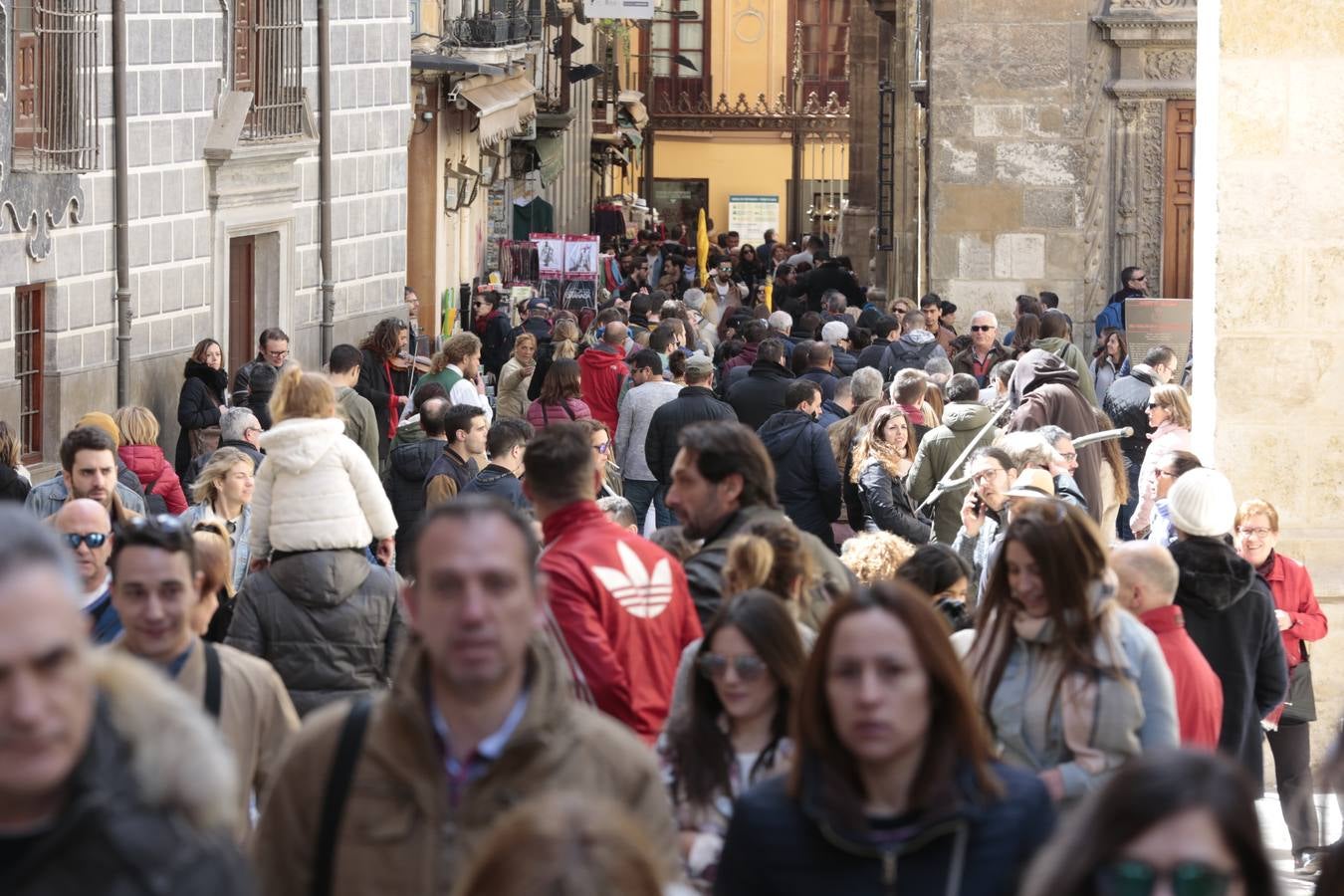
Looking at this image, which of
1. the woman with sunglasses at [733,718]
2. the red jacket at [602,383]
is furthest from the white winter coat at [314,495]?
the red jacket at [602,383]

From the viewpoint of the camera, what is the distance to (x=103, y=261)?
15.9 meters

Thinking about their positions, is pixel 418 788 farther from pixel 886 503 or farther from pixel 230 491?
pixel 886 503

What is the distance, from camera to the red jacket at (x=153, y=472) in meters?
10.9

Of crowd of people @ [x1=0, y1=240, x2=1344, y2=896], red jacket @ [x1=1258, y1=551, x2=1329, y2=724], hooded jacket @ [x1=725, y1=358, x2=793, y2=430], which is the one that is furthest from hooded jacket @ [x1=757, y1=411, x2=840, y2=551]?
red jacket @ [x1=1258, y1=551, x2=1329, y2=724]

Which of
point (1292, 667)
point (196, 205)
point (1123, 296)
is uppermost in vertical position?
point (196, 205)

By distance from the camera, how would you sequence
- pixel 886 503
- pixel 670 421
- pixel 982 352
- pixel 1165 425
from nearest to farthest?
pixel 886 503, pixel 1165 425, pixel 670 421, pixel 982 352

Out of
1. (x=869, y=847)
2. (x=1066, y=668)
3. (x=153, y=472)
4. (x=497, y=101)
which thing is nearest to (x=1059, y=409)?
(x=153, y=472)

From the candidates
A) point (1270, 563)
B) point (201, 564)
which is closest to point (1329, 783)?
point (201, 564)

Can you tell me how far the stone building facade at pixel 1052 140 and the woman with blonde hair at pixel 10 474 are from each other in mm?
12119

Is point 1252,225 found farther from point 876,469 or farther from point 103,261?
point 103,261

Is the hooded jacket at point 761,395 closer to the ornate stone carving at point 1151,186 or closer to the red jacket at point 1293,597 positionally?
the red jacket at point 1293,597

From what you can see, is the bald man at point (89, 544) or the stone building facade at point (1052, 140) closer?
the bald man at point (89, 544)

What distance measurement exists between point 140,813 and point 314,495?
4608 mm

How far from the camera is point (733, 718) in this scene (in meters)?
4.91
